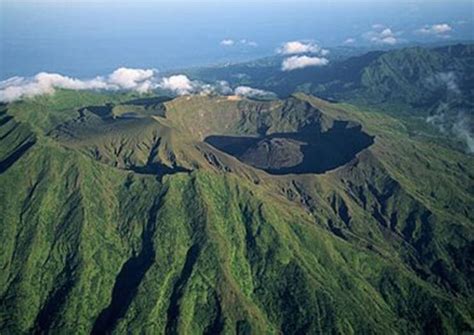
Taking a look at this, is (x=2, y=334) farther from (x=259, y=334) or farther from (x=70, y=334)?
(x=259, y=334)

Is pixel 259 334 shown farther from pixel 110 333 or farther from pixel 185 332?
pixel 110 333

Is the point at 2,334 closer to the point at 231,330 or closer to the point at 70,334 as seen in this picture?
the point at 70,334

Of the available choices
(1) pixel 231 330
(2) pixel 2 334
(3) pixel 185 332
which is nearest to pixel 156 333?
(3) pixel 185 332

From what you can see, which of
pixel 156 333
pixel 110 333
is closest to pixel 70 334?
pixel 110 333

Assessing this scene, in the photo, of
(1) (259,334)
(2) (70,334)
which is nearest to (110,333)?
(2) (70,334)

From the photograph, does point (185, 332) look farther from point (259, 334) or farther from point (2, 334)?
point (2, 334)
